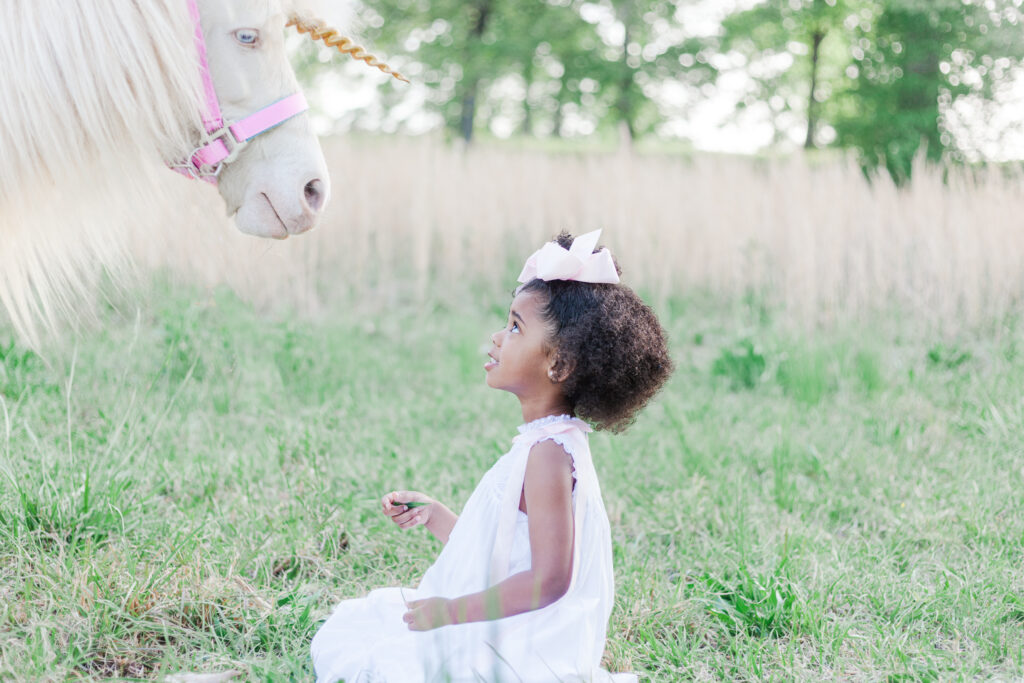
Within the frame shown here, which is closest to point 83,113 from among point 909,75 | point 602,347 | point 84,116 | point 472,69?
point 84,116

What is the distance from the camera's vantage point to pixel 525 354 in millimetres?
1628

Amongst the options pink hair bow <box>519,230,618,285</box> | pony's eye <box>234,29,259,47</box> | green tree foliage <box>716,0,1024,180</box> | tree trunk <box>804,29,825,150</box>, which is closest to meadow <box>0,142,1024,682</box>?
pony's eye <box>234,29,259,47</box>

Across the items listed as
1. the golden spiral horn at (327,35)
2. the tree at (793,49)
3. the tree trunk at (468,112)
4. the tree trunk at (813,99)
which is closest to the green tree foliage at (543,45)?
the tree trunk at (468,112)

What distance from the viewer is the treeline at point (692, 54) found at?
11055mm

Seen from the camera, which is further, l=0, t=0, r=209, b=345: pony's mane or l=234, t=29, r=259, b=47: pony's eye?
l=234, t=29, r=259, b=47: pony's eye

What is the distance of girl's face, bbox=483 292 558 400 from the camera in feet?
5.33

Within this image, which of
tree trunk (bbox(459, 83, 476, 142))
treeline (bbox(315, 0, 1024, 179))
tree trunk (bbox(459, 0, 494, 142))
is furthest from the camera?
tree trunk (bbox(459, 83, 476, 142))

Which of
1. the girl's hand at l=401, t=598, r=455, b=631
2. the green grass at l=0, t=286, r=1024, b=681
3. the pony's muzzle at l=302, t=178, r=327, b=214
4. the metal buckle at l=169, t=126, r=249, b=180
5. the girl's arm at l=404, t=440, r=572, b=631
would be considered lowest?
Answer: the green grass at l=0, t=286, r=1024, b=681

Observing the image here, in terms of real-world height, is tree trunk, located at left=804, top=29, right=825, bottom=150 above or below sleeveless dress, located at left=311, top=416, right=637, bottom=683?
above

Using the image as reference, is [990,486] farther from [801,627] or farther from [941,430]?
[801,627]

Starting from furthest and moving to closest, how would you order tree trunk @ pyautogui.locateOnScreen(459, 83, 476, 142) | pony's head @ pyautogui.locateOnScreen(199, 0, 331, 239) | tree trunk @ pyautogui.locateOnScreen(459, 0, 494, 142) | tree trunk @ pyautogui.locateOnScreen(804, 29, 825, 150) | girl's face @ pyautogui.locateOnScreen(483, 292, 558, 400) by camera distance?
tree trunk @ pyautogui.locateOnScreen(804, 29, 825, 150), tree trunk @ pyautogui.locateOnScreen(459, 83, 476, 142), tree trunk @ pyautogui.locateOnScreen(459, 0, 494, 142), pony's head @ pyautogui.locateOnScreen(199, 0, 331, 239), girl's face @ pyautogui.locateOnScreen(483, 292, 558, 400)

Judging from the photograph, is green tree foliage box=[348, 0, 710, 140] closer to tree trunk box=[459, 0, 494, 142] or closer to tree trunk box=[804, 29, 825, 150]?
tree trunk box=[459, 0, 494, 142]

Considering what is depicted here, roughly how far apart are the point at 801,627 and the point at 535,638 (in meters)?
0.84

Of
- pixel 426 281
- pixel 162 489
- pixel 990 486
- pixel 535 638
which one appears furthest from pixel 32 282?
pixel 426 281
